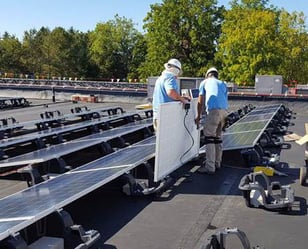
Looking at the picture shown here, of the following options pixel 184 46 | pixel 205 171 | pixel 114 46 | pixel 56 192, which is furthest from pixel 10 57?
pixel 56 192

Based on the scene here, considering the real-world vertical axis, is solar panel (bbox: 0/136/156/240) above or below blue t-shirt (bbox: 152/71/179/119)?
below

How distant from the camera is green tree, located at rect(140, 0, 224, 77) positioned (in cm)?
5012

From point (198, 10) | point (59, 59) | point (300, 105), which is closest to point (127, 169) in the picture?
point (300, 105)

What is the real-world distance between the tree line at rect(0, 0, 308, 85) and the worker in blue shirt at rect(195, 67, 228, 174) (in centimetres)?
3530

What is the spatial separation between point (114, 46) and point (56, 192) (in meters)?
62.5

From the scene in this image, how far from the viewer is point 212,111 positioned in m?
7.13

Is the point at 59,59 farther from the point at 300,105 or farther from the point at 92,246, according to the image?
the point at 92,246

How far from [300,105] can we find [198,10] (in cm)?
3353

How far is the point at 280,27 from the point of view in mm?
45656

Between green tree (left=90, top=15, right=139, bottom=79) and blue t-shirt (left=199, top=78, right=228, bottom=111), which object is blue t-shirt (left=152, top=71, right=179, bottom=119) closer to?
blue t-shirt (left=199, top=78, right=228, bottom=111)

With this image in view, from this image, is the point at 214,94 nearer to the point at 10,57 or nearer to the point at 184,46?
the point at 184,46


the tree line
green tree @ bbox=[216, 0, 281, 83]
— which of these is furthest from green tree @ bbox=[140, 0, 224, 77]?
green tree @ bbox=[216, 0, 281, 83]

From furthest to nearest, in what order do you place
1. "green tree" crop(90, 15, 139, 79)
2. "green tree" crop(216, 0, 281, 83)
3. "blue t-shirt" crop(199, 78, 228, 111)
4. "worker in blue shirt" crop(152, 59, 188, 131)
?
"green tree" crop(90, 15, 139, 79), "green tree" crop(216, 0, 281, 83), "blue t-shirt" crop(199, 78, 228, 111), "worker in blue shirt" crop(152, 59, 188, 131)

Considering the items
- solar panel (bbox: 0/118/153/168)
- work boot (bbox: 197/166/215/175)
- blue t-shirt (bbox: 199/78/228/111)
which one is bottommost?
work boot (bbox: 197/166/215/175)
